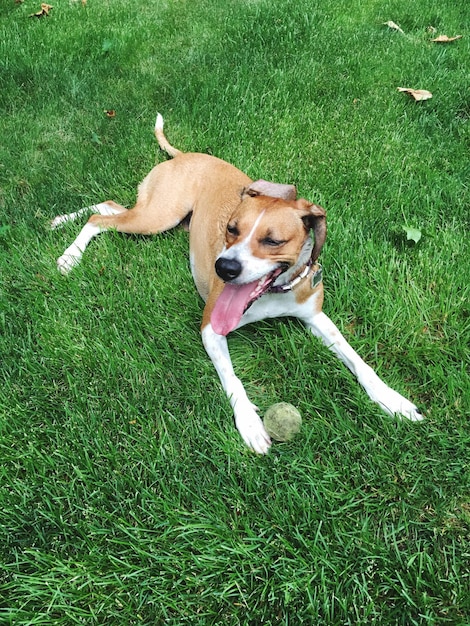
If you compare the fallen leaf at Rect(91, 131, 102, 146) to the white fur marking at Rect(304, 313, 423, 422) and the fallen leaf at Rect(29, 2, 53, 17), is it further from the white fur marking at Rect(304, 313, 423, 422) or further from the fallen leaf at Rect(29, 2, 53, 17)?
the fallen leaf at Rect(29, 2, 53, 17)

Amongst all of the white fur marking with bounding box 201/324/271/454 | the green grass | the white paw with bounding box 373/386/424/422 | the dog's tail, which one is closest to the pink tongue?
the white fur marking with bounding box 201/324/271/454

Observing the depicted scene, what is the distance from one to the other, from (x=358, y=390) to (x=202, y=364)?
2.67 feet

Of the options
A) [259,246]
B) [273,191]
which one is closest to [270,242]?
[259,246]

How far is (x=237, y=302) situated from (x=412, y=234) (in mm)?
1333

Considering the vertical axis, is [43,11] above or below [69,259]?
above

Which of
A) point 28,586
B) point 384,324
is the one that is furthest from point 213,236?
point 28,586

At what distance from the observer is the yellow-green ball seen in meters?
2.38

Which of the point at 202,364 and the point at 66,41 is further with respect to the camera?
A: the point at 66,41

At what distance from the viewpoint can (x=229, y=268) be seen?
244cm

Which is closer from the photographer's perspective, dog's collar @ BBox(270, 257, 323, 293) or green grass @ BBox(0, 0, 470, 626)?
green grass @ BBox(0, 0, 470, 626)

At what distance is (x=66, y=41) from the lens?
5555mm

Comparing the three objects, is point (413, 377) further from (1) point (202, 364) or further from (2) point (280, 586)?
(2) point (280, 586)

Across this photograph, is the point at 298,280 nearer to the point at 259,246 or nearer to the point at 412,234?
the point at 259,246

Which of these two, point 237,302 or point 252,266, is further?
point 237,302
